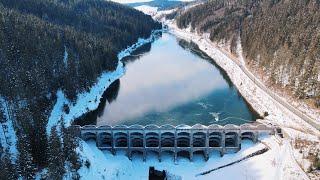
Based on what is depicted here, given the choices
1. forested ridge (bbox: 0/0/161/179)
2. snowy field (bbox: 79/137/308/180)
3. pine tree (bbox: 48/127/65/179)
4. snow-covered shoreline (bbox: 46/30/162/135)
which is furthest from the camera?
snow-covered shoreline (bbox: 46/30/162/135)

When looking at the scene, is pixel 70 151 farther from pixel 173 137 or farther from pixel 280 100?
pixel 280 100

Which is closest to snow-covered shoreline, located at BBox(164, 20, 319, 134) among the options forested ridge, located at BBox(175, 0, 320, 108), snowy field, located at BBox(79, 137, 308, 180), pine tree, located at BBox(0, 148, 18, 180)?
forested ridge, located at BBox(175, 0, 320, 108)

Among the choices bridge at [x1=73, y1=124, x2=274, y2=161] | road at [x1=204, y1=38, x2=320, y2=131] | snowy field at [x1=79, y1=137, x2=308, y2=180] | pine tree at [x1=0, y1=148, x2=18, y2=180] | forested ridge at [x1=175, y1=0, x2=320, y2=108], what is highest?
forested ridge at [x1=175, y1=0, x2=320, y2=108]

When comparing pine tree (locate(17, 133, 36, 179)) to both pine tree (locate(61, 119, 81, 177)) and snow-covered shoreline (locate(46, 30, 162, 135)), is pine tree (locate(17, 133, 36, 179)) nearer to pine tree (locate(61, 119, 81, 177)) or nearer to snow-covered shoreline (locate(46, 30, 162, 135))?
pine tree (locate(61, 119, 81, 177))

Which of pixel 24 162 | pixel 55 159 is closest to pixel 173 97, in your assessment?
pixel 55 159

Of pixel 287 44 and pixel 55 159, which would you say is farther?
pixel 287 44

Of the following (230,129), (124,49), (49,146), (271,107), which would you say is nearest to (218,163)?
(230,129)

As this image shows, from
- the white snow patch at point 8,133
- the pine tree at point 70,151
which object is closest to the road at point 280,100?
the pine tree at point 70,151
